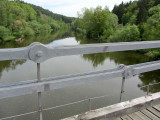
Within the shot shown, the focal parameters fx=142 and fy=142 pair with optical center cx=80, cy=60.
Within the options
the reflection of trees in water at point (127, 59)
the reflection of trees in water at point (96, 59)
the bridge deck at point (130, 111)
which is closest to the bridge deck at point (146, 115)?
the bridge deck at point (130, 111)

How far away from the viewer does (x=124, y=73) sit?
251cm

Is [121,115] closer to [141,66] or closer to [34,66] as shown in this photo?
[141,66]

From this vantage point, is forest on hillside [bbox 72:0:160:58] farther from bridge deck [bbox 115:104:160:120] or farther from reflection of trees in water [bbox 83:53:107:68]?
bridge deck [bbox 115:104:160:120]

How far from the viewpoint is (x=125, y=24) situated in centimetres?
4919

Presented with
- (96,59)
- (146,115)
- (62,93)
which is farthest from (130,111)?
(96,59)

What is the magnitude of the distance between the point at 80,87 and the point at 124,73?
7.75 metres

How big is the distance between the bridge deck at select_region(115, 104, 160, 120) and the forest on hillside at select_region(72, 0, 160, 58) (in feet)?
64.8

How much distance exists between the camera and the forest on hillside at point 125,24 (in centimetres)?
2330

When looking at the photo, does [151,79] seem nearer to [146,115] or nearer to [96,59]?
[96,59]

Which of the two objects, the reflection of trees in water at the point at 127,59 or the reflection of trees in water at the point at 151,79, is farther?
the reflection of trees in water at the point at 127,59

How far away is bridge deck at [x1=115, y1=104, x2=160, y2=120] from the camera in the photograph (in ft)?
8.56

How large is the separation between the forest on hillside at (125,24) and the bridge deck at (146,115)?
19755mm

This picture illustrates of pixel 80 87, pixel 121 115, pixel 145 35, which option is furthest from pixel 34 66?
pixel 145 35

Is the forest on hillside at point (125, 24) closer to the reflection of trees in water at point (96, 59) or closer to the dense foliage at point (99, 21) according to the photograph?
the dense foliage at point (99, 21)
